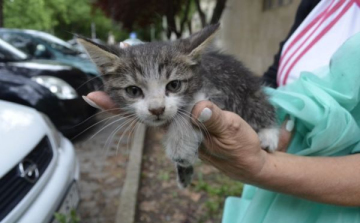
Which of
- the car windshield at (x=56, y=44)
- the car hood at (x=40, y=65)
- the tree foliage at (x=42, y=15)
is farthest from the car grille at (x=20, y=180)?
the car windshield at (x=56, y=44)

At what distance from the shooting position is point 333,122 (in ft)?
4.25

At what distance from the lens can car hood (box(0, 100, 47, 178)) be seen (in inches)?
80.9

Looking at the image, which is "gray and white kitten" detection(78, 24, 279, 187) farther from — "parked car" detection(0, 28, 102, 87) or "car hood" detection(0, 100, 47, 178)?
"parked car" detection(0, 28, 102, 87)

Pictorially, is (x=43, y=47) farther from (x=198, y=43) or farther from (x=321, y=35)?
(x=321, y=35)

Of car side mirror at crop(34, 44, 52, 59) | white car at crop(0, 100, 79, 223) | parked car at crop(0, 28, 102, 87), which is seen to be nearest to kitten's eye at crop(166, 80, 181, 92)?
white car at crop(0, 100, 79, 223)

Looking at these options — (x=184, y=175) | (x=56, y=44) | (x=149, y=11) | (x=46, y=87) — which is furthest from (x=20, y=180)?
(x=56, y=44)

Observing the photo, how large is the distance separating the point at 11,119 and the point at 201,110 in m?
1.84

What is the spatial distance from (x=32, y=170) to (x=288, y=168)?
5.71ft

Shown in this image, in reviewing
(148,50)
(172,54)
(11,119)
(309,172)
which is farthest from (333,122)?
(11,119)

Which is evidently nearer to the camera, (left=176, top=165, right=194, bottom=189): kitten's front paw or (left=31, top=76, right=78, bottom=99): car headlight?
(left=176, top=165, right=194, bottom=189): kitten's front paw

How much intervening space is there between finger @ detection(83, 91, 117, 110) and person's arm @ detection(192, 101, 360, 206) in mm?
418

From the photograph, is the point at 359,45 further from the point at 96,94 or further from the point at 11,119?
the point at 11,119

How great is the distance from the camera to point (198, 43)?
143 centimetres

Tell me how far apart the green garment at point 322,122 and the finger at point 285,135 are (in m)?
0.03
